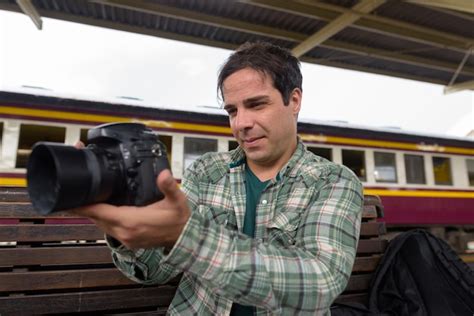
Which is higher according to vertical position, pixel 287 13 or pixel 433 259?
pixel 287 13

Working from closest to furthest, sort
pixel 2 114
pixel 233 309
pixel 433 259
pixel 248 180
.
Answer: pixel 233 309, pixel 248 180, pixel 433 259, pixel 2 114

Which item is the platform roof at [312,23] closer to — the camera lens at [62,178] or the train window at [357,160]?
the train window at [357,160]

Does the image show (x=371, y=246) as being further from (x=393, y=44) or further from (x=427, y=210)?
(x=427, y=210)

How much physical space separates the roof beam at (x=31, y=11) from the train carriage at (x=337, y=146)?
3.32 ft

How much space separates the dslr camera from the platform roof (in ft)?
14.8

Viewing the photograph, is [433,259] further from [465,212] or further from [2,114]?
[465,212]

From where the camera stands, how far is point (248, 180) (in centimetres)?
151

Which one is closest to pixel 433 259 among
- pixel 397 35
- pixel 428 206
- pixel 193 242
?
pixel 193 242

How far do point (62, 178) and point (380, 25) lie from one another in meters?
5.94

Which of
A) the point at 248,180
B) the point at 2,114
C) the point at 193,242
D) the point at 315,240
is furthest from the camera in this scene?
the point at 2,114

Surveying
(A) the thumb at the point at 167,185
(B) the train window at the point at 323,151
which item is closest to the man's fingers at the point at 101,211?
(A) the thumb at the point at 167,185

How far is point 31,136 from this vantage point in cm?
539

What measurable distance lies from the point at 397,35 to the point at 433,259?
4.83 meters

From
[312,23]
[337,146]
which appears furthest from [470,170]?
[312,23]
